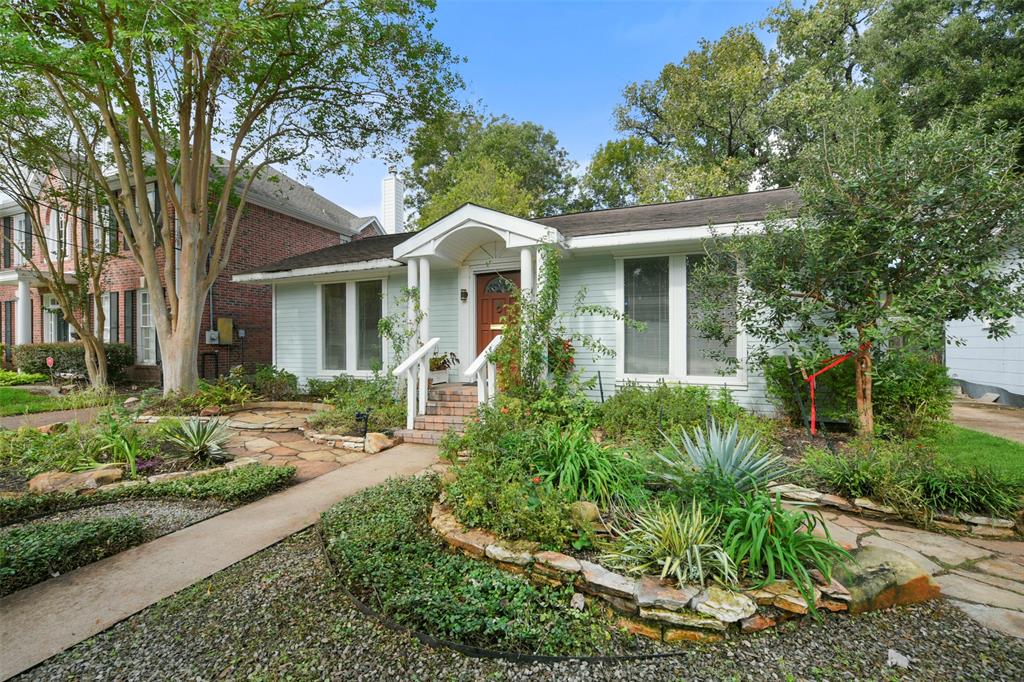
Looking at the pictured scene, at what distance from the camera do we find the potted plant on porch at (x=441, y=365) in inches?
293

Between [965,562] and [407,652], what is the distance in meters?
3.48

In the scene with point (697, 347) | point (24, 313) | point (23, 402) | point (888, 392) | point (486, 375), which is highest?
point (24, 313)

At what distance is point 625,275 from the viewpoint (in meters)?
6.89

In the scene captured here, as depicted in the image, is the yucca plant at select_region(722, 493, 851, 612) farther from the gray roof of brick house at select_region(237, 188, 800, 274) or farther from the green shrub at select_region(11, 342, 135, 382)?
the green shrub at select_region(11, 342, 135, 382)

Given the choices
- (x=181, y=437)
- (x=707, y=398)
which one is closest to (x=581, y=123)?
(x=707, y=398)

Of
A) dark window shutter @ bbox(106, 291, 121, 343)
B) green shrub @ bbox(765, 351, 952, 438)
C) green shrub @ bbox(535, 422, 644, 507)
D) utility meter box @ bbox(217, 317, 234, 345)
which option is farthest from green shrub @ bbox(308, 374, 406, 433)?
dark window shutter @ bbox(106, 291, 121, 343)

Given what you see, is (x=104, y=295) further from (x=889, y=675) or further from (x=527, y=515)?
(x=889, y=675)

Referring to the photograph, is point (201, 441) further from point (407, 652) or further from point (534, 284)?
point (534, 284)

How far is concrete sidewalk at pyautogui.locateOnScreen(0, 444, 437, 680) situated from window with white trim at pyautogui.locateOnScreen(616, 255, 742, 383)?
4471 mm

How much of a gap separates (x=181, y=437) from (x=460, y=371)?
410 centimetres

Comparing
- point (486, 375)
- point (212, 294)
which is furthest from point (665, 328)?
point (212, 294)

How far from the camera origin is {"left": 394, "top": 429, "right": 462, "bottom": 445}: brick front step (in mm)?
6043

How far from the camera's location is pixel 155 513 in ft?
12.3

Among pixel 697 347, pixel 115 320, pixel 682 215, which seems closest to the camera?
pixel 697 347
